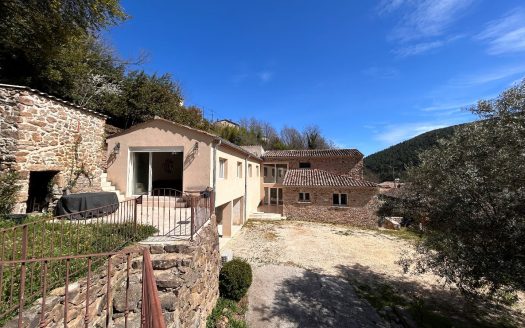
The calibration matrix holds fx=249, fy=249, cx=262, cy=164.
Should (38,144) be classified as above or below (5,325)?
above

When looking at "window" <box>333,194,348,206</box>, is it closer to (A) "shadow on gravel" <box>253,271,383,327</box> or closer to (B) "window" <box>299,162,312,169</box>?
(B) "window" <box>299,162,312,169</box>

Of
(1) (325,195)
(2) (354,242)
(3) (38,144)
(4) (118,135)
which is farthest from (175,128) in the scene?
(1) (325,195)

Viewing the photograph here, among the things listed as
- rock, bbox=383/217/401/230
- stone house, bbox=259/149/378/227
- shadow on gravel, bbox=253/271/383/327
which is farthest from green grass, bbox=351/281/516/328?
rock, bbox=383/217/401/230

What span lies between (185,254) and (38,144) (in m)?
7.35

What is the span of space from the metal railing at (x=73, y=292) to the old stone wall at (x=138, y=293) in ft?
0.04

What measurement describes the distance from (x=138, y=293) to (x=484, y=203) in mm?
8150

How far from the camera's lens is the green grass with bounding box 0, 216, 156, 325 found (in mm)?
3588

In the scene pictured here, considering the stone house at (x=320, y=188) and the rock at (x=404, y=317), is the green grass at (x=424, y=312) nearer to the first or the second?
the rock at (x=404, y=317)

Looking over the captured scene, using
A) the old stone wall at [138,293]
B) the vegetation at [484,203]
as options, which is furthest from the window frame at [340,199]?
the old stone wall at [138,293]

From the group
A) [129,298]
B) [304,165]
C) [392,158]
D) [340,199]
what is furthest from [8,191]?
[392,158]

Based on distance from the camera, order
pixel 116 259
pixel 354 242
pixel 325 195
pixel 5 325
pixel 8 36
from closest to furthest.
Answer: pixel 5 325, pixel 116 259, pixel 8 36, pixel 354 242, pixel 325 195

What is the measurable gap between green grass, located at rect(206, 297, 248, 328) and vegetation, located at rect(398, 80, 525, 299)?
6.04 meters

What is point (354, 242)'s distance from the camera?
16.9 m

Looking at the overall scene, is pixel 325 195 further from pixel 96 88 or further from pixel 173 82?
pixel 96 88
